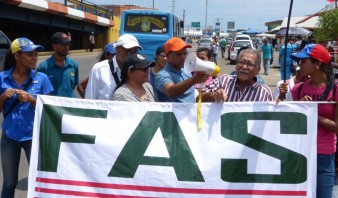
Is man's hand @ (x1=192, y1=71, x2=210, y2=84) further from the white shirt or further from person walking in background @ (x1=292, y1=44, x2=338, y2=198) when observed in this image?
the white shirt

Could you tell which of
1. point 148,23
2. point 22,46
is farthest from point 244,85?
point 148,23

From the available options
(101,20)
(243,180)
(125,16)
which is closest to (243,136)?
(243,180)

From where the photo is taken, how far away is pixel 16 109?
3.86 meters

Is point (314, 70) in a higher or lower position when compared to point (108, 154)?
higher

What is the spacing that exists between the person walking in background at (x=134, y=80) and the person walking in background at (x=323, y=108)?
114cm

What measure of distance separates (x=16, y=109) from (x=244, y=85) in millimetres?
1873

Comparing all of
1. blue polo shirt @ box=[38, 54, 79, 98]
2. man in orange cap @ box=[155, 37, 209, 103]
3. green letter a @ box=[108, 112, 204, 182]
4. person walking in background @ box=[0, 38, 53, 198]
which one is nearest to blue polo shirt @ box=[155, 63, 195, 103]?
man in orange cap @ box=[155, 37, 209, 103]

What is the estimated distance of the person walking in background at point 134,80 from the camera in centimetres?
354

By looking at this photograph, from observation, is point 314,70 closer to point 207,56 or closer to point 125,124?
point 125,124

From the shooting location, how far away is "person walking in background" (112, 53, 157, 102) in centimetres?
354

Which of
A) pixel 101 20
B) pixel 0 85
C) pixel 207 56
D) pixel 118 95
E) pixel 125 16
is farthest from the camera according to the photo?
pixel 101 20

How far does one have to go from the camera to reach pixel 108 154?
3.50 m

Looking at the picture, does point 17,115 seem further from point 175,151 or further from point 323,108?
point 323,108

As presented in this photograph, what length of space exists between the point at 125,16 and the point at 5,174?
49.9 feet
